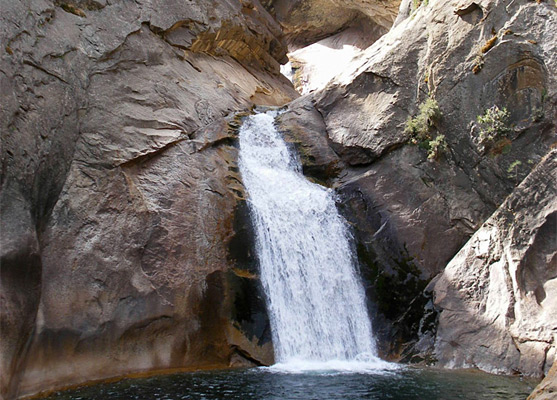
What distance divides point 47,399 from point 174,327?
10.3ft

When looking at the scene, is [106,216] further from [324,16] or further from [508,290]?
[324,16]

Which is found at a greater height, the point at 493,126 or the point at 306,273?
the point at 493,126

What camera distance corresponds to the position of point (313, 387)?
31.4 feet

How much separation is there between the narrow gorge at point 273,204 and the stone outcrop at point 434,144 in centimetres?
5

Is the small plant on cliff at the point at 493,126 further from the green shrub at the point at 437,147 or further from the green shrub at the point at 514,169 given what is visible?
the green shrub at the point at 437,147

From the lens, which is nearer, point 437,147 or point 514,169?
point 514,169

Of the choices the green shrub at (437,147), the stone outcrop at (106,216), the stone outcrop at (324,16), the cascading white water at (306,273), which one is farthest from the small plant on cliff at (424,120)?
the stone outcrop at (324,16)

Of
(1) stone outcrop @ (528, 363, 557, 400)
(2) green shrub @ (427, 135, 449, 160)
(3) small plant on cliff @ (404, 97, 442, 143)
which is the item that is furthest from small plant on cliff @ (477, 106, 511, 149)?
(1) stone outcrop @ (528, 363, 557, 400)

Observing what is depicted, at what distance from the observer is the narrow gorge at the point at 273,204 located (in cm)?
1077

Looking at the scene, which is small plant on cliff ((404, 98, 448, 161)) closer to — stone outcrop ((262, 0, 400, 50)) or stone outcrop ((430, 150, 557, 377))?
stone outcrop ((430, 150, 557, 377))

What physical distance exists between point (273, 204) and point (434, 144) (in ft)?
16.4

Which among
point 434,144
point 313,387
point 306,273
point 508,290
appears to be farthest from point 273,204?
point 508,290

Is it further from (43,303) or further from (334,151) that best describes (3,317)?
(334,151)

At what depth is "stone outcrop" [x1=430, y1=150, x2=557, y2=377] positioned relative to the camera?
447 inches
